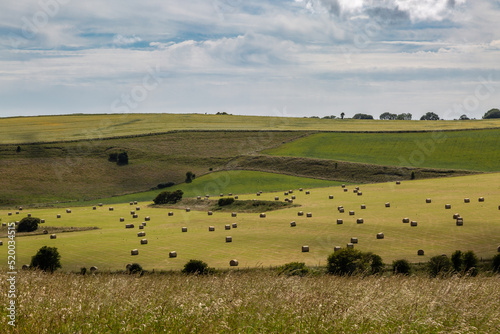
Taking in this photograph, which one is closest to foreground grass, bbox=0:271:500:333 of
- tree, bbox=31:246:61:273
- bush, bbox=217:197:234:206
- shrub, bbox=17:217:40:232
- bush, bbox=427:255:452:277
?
bush, bbox=427:255:452:277

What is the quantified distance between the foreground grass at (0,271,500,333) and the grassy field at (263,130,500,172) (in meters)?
88.8

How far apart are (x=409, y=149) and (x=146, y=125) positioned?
8004 centimetres

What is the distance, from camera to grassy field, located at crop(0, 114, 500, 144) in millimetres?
135375

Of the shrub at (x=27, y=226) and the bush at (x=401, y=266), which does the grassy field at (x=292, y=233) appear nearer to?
the shrub at (x=27, y=226)

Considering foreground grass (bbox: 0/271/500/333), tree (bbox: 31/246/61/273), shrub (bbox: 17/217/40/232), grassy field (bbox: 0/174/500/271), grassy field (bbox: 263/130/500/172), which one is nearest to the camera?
foreground grass (bbox: 0/271/500/333)

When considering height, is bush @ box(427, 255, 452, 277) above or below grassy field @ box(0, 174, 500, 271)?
above

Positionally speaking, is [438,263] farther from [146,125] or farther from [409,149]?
[146,125]

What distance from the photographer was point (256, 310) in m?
9.26

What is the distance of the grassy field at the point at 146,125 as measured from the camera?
135m

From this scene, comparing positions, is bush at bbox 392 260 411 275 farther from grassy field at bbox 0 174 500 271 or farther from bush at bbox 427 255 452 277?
grassy field at bbox 0 174 500 271

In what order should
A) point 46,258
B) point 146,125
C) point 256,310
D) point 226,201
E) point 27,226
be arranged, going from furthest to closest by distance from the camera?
point 146,125 < point 226,201 < point 27,226 < point 46,258 < point 256,310

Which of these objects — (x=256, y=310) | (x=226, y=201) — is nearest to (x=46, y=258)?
(x=256, y=310)

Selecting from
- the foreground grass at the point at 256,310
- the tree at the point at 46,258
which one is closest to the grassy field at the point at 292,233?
the tree at the point at 46,258

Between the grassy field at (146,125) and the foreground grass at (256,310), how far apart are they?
410 feet
